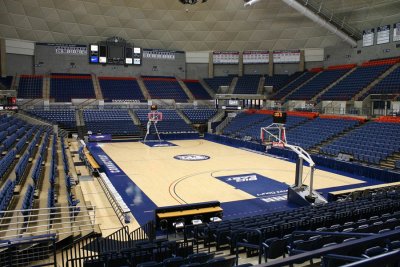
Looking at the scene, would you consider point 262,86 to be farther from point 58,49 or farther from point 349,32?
point 58,49

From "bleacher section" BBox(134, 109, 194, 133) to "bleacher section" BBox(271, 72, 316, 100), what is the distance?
12437 mm

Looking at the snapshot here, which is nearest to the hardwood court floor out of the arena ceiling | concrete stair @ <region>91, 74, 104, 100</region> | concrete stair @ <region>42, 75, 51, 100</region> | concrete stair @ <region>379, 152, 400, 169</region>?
concrete stair @ <region>379, 152, 400, 169</region>

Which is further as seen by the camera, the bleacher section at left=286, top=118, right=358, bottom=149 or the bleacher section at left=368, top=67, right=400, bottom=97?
the bleacher section at left=368, top=67, right=400, bottom=97

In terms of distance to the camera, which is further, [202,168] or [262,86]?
[262,86]

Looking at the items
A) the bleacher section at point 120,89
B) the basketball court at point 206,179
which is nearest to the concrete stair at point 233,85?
the bleacher section at point 120,89

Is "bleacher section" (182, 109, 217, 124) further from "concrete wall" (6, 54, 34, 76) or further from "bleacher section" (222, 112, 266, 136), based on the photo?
"concrete wall" (6, 54, 34, 76)

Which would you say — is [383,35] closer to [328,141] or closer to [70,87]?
[328,141]

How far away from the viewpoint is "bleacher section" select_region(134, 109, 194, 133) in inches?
1615

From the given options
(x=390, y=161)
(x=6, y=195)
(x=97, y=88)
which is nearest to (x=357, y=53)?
(x=390, y=161)

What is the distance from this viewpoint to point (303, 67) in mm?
47469

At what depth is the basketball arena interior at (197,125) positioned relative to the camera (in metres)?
10.9

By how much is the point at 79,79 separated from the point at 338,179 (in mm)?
36533

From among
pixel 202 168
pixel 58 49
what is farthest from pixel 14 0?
pixel 202 168

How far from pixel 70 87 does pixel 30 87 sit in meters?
4.69
